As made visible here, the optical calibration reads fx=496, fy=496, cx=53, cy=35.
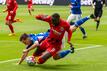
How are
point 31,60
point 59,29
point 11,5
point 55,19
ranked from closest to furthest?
point 55,19
point 59,29
point 31,60
point 11,5

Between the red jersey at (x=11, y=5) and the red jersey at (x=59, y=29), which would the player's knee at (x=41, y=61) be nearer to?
the red jersey at (x=59, y=29)

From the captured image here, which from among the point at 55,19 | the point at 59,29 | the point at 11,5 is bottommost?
the point at 11,5

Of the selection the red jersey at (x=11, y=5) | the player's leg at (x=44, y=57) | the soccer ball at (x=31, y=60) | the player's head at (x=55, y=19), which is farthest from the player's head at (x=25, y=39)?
the red jersey at (x=11, y=5)

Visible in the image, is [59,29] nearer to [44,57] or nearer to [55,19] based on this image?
[55,19]

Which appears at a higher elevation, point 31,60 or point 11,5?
point 31,60

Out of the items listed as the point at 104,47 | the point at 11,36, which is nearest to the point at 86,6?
the point at 11,36

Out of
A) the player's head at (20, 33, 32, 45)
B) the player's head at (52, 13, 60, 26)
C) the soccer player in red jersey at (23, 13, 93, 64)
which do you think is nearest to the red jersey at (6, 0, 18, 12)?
the soccer player in red jersey at (23, 13, 93, 64)

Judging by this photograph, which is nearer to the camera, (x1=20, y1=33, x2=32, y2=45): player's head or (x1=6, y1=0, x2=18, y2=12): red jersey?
(x1=20, y1=33, x2=32, y2=45): player's head

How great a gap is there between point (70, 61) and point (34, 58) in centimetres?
163

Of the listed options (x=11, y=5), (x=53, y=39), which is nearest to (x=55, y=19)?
(x=53, y=39)

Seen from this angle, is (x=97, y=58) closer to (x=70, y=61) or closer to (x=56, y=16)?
(x=70, y=61)

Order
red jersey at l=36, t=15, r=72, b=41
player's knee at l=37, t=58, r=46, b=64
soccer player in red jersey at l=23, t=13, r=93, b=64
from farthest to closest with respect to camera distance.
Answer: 1. player's knee at l=37, t=58, r=46, b=64
2. red jersey at l=36, t=15, r=72, b=41
3. soccer player in red jersey at l=23, t=13, r=93, b=64

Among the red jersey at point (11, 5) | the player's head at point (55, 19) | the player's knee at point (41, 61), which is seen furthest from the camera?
the red jersey at point (11, 5)

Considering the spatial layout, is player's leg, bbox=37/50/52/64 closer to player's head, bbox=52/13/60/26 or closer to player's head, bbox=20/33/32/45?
player's head, bbox=20/33/32/45
